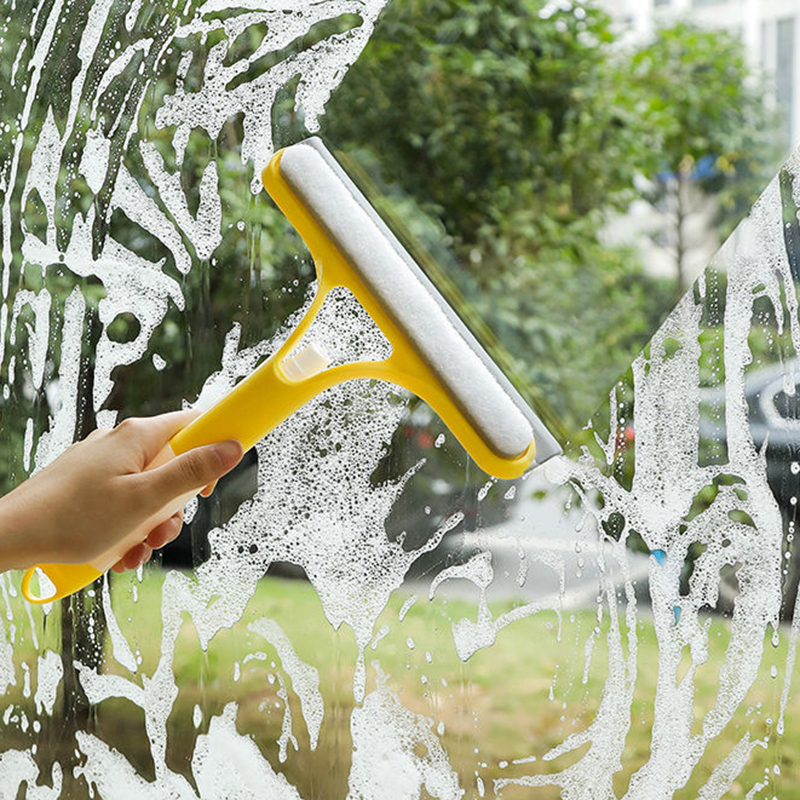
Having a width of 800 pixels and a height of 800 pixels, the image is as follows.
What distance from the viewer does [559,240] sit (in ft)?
2.94

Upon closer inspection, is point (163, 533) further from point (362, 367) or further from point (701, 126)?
point (701, 126)

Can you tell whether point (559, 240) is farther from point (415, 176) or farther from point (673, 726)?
point (673, 726)

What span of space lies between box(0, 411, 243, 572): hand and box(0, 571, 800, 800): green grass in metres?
0.30

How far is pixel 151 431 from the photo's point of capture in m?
0.78

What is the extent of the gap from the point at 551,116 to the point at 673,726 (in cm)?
56

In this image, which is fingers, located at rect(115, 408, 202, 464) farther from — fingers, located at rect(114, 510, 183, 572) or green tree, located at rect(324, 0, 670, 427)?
green tree, located at rect(324, 0, 670, 427)

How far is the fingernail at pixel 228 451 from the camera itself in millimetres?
725

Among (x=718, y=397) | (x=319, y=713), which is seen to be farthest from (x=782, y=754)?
(x=319, y=713)

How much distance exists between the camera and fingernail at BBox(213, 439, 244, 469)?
725 mm

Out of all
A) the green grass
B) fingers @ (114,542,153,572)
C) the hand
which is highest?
fingers @ (114,542,153,572)

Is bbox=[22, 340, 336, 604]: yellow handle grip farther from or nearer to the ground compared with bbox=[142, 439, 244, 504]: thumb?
farther from the ground

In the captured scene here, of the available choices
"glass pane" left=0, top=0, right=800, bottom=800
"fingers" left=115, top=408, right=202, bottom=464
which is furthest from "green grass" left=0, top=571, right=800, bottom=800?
"fingers" left=115, top=408, right=202, bottom=464

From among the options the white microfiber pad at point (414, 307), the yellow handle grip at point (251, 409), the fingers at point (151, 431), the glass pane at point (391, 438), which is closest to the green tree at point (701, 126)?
the glass pane at point (391, 438)

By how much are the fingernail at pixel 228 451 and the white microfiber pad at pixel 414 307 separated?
0.15m
